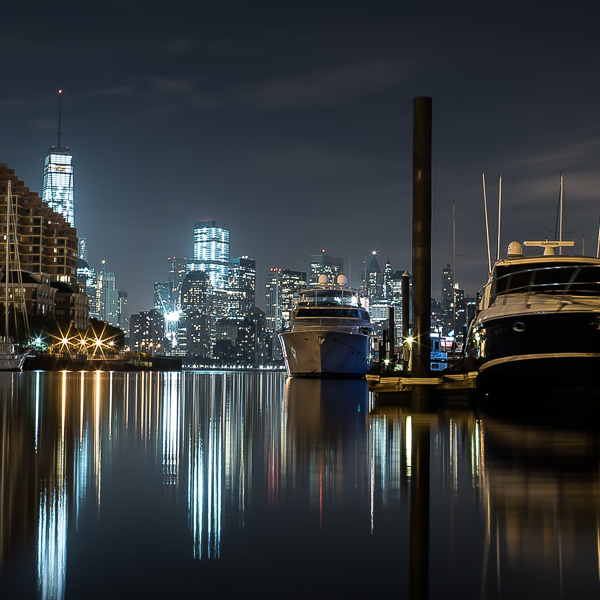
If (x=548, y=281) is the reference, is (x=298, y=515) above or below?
below

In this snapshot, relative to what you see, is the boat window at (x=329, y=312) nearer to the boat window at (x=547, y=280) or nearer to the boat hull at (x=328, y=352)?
the boat hull at (x=328, y=352)

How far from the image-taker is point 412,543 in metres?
6.18

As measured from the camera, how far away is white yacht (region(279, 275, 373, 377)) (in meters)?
56.3

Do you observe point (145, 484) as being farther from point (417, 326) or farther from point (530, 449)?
point (417, 326)

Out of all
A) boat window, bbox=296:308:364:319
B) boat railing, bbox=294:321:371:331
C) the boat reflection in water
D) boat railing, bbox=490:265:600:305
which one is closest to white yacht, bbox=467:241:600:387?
boat railing, bbox=490:265:600:305

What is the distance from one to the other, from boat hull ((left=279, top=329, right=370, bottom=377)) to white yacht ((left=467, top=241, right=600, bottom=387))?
32005mm

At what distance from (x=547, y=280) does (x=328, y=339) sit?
32.3 meters

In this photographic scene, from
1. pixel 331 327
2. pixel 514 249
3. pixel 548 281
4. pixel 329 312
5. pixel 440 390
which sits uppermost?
pixel 514 249

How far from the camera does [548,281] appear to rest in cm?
2431

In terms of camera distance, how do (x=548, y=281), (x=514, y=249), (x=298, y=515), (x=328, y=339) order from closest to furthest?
(x=298, y=515) < (x=548, y=281) < (x=514, y=249) < (x=328, y=339)

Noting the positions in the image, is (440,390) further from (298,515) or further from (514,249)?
(298,515)

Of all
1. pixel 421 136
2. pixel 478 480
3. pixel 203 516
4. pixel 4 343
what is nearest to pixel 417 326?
pixel 421 136

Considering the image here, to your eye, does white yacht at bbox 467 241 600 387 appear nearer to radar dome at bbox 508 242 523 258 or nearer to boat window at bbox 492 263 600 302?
boat window at bbox 492 263 600 302

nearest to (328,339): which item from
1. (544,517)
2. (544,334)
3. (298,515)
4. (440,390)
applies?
(440,390)
